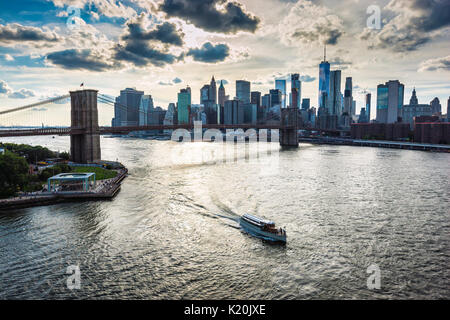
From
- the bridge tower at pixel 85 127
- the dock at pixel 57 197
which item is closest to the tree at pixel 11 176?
the dock at pixel 57 197

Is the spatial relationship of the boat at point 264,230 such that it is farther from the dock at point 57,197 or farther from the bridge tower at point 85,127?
the bridge tower at point 85,127

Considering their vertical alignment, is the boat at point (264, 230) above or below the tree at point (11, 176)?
below

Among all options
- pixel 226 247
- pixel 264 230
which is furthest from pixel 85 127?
pixel 264 230

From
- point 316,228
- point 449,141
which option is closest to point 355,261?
point 316,228

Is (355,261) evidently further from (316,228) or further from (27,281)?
(27,281)

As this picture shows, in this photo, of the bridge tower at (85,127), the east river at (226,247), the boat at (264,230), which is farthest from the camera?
the bridge tower at (85,127)

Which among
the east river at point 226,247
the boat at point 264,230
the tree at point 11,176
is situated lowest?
the east river at point 226,247
